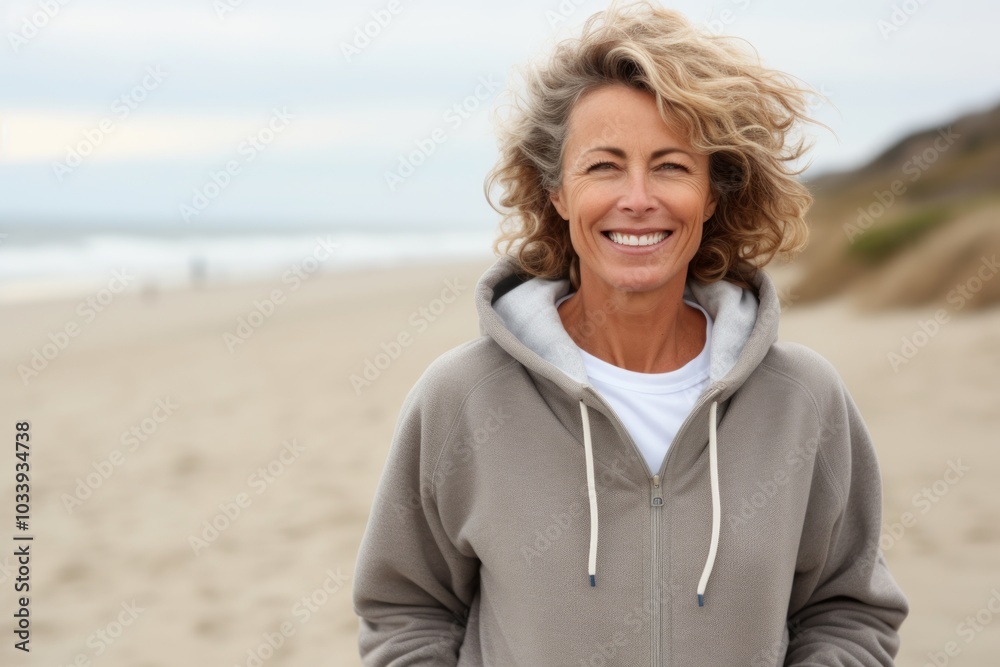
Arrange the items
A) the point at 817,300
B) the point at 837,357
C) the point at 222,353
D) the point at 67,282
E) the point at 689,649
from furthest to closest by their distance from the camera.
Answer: the point at 67,282, the point at 817,300, the point at 222,353, the point at 837,357, the point at 689,649

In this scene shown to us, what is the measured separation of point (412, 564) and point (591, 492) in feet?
1.32

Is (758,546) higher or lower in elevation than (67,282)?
higher

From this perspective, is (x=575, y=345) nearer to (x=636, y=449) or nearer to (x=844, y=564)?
(x=636, y=449)

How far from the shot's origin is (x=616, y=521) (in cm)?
188

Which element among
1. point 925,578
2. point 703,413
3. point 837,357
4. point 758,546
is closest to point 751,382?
Answer: point 703,413

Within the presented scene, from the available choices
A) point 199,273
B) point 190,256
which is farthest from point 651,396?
point 190,256

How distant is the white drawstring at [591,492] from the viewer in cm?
184

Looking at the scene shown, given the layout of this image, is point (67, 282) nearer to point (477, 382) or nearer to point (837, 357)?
point (837, 357)

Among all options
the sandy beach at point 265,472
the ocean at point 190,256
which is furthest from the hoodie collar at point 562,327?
the ocean at point 190,256

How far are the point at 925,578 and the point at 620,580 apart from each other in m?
3.05

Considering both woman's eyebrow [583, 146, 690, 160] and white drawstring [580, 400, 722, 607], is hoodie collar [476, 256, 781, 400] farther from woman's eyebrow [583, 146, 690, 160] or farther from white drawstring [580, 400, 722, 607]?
woman's eyebrow [583, 146, 690, 160]

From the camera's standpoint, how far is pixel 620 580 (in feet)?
6.08

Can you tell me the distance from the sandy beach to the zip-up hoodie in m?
2.20

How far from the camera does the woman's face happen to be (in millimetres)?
1917
